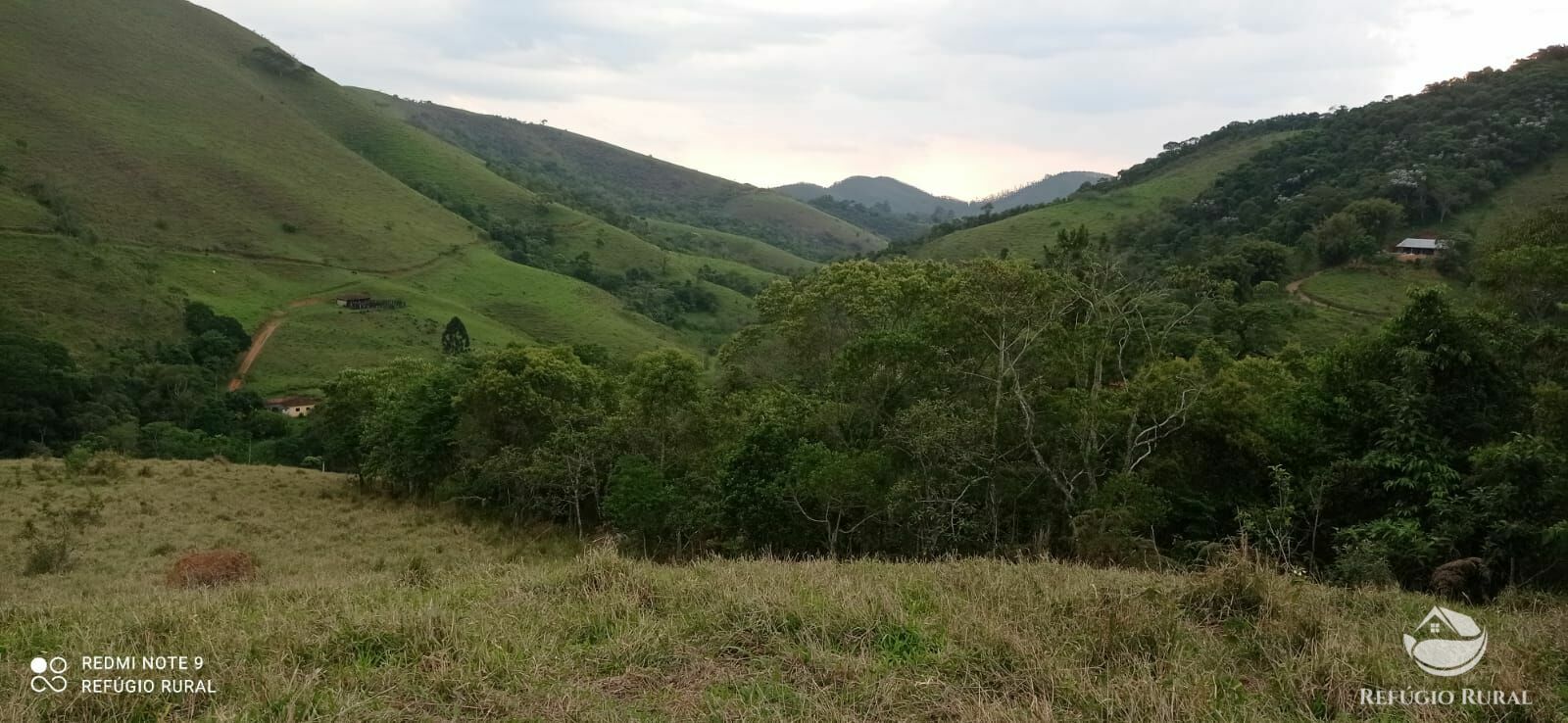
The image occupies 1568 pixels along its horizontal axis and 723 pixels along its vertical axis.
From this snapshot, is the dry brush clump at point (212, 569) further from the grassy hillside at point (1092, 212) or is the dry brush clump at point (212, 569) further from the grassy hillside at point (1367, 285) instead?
the grassy hillside at point (1092, 212)

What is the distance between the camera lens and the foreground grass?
16.2ft

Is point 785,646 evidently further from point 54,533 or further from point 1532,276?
point 54,533

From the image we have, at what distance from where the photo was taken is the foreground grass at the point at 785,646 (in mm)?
4938

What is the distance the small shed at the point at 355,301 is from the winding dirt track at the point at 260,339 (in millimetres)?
1762

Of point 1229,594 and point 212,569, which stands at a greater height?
point 1229,594

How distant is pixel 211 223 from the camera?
76875 mm

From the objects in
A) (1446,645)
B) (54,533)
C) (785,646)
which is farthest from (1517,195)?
(54,533)

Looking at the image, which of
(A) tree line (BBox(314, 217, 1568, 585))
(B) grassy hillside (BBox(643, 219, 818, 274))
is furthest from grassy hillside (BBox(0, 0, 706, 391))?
(A) tree line (BBox(314, 217, 1568, 585))

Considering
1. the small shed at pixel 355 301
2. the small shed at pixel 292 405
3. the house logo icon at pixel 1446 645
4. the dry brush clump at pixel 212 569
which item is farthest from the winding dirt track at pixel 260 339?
the house logo icon at pixel 1446 645

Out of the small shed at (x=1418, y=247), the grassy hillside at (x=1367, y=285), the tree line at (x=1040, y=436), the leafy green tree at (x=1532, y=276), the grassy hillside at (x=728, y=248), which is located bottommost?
the tree line at (x=1040, y=436)

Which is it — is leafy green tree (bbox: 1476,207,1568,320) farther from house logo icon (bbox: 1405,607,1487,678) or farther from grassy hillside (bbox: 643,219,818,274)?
grassy hillside (bbox: 643,219,818,274)

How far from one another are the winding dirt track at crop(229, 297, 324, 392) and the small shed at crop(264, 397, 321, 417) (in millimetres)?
2726

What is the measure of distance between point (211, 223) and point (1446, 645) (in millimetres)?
93759

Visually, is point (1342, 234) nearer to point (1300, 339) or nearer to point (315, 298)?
point (1300, 339)
